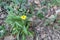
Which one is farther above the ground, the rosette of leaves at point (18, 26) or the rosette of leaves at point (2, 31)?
the rosette of leaves at point (18, 26)

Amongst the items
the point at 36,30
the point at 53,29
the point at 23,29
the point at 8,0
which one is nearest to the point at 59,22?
the point at 53,29

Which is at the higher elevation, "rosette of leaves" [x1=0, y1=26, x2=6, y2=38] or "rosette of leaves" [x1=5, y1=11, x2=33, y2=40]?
"rosette of leaves" [x1=5, y1=11, x2=33, y2=40]

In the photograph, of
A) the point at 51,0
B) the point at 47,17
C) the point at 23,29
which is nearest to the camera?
the point at 23,29

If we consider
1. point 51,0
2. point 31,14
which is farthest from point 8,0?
point 51,0

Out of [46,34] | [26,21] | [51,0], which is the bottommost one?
[46,34]

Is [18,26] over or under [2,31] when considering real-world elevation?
over

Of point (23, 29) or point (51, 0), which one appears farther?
point (51, 0)

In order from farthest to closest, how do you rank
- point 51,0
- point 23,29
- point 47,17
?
point 51,0
point 47,17
point 23,29

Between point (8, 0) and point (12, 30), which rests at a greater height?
point (8, 0)

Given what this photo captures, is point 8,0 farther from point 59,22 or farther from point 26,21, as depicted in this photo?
point 59,22
